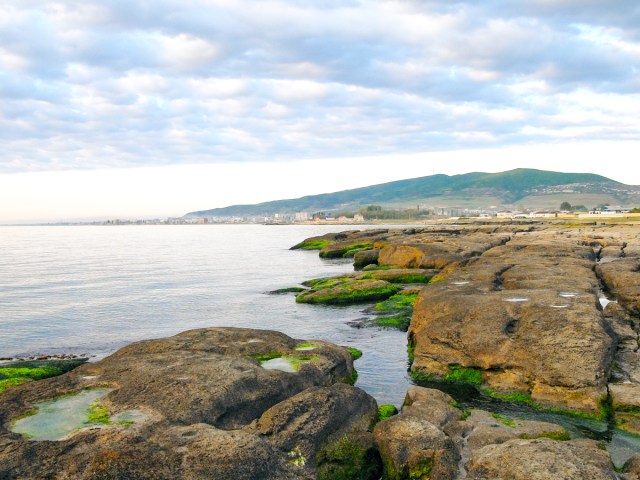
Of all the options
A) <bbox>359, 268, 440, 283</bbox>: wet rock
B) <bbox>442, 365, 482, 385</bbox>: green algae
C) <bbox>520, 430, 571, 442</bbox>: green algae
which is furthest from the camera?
<bbox>359, 268, 440, 283</bbox>: wet rock

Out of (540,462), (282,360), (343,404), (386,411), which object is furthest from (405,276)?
(540,462)

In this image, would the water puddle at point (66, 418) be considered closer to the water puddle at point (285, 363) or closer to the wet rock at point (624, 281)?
the water puddle at point (285, 363)

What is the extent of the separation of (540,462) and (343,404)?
506cm

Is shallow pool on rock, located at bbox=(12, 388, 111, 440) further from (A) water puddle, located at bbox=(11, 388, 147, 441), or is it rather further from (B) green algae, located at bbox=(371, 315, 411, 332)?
(B) green algae, located at bbox=(371, 315, 411, 332)

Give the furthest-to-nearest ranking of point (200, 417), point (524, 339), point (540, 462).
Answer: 1. point (524, 339)
2. point (200, 417)
3. point (540, 462)

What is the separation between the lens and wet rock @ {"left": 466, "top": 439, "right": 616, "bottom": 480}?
9.84 m

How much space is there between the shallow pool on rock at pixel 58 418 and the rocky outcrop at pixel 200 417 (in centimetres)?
25

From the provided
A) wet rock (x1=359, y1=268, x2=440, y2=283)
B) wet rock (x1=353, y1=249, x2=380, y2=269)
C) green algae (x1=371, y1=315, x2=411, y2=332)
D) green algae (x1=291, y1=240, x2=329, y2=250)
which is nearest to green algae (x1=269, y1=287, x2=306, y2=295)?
wet rock (x1=359, y1=268, x2=440, y2=283)

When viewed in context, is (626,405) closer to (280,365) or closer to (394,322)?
(280,365)

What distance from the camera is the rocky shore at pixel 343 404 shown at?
1031 centimetres

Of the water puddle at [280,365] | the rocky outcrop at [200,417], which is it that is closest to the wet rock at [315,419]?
the rocky outcrop at [200,417]

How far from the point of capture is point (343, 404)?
44.9 feet

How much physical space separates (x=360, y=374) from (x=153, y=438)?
1162cm

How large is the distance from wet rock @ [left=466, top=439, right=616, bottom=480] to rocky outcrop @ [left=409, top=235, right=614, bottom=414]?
6.39 meters
